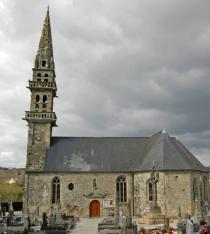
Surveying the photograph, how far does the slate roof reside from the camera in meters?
30.4

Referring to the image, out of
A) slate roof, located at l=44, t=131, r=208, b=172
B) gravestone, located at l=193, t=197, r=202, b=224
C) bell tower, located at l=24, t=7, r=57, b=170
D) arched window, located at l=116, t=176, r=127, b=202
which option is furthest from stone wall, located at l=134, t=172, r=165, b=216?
bell tower, located at l=24, t=7, r=57, b=170

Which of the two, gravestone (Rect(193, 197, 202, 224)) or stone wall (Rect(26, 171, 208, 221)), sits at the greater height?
stone wall (Rect(26, 171, 208, 221))

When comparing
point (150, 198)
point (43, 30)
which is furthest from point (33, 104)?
point (150, 198)

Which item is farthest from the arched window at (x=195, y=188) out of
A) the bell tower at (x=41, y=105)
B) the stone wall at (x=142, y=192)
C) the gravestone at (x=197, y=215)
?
the bell tower at (x=41, y=105)

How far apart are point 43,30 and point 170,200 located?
22473 mm

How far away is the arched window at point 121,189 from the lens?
1245 inches

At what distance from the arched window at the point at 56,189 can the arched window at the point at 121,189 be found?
219 inches

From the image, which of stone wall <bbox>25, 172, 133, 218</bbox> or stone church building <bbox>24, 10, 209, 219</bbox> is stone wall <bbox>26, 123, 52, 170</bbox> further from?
stone wall <bbox>25, 172, 133, 218</bbox>

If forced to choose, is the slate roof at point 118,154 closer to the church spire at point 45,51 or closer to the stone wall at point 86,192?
the stone wall at point 86,192

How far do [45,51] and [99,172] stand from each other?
565 inches

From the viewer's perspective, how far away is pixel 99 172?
3186 cm

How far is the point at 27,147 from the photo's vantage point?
108 feet

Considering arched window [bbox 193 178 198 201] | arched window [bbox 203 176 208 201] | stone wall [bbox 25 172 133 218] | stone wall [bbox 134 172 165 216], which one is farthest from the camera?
arched window [bbox 203 176 208 201]

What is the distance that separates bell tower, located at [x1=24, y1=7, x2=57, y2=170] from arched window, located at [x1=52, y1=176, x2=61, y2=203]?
1.87 m
